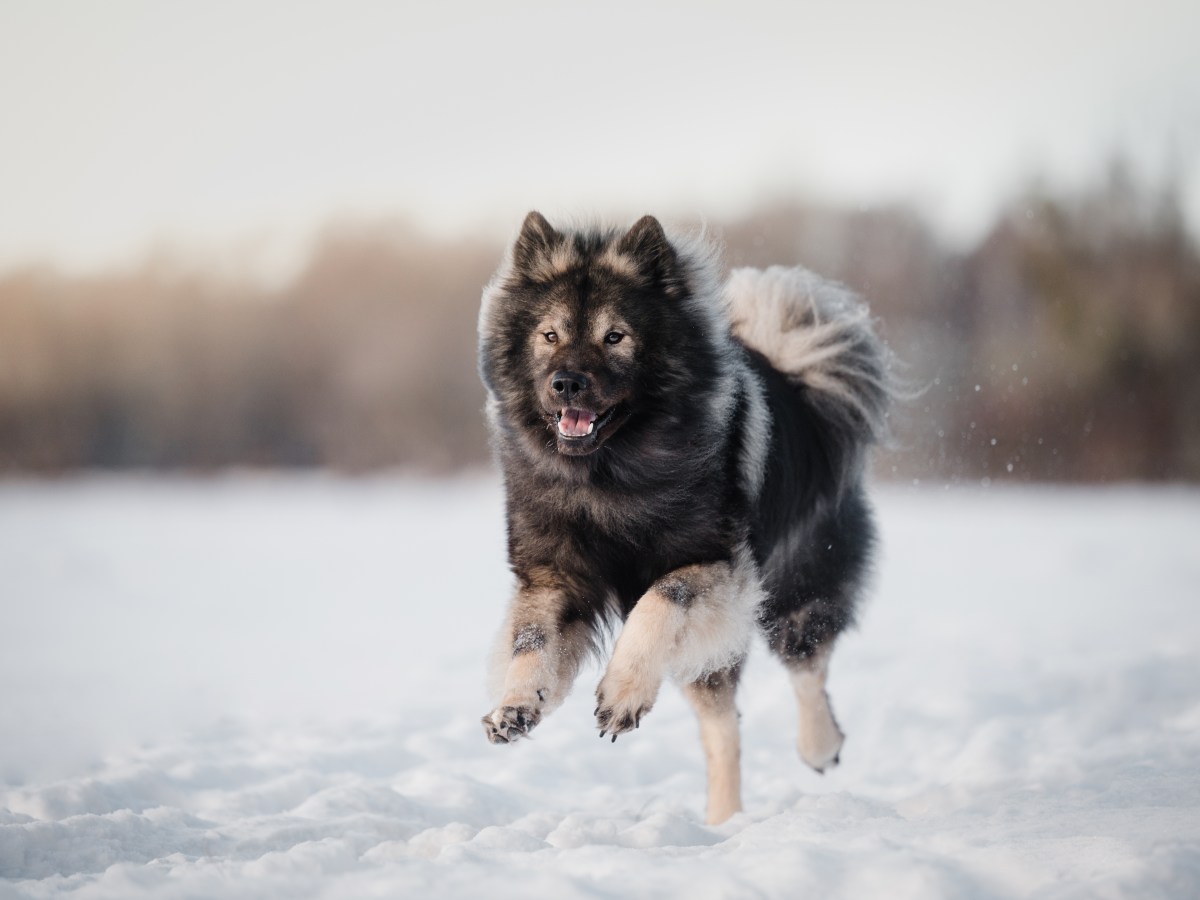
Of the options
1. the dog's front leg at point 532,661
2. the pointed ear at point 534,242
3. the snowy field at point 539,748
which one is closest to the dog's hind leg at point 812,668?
the snowy field at point 539,748

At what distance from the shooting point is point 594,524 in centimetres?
346

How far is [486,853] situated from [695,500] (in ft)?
4.10

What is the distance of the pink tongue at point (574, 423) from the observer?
10.8 ft

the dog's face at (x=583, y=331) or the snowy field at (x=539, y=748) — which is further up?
the dog's face at (x=583, y=331)

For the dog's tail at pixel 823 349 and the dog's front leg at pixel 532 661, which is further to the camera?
the dog's tail at pixel 823 349

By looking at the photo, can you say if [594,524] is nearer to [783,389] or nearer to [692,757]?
[783,389]

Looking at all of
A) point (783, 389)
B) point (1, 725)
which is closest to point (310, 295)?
point (1, 725)

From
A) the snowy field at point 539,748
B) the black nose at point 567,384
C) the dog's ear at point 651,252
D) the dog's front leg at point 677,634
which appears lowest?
the snowy field at point 539,748

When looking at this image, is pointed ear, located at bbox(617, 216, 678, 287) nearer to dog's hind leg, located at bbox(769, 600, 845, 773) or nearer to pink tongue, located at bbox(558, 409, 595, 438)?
pink tongue, located at bbox(558, 409, 595, 438)

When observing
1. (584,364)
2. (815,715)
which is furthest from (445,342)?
(584,364)

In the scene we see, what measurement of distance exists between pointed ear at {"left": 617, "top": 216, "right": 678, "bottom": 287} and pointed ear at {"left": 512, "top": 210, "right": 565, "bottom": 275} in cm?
24

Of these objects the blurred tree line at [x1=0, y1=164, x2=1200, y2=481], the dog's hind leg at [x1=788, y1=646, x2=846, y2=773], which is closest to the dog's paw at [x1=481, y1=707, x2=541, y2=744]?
the dog's hind leg at [x1=788, y1=646, x2=846, y2=773]

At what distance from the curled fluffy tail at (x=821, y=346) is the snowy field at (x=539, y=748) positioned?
111 centimetres

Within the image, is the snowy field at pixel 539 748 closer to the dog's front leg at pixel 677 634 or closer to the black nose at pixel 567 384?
the dog's front leg at pixel 677 634
